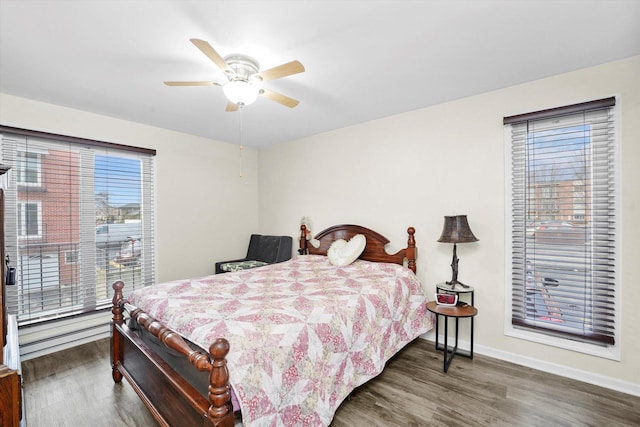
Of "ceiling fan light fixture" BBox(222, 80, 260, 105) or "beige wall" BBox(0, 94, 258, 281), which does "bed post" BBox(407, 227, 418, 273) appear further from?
"beige wall" BBox(0, 94, 258, 281)

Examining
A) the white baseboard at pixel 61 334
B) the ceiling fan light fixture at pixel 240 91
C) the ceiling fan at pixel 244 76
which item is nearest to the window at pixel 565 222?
the ceiling fan at pixel 244 76

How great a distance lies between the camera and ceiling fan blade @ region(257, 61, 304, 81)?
70.4 inches

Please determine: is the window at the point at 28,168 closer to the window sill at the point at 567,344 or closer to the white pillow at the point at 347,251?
the white pillow at the point at 347,251

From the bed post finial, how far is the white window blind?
291cm

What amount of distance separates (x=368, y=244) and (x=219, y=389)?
2.53 m

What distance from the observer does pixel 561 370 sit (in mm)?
2486

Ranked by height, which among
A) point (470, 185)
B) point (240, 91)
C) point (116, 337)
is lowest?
point (116, 337)

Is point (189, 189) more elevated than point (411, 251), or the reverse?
point (189, 189)

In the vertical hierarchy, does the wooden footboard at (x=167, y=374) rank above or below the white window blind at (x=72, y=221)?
below

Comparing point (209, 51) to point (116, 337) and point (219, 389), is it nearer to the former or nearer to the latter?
point (219, 389)

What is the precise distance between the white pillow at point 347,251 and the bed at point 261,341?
38 cm

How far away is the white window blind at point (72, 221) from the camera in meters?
2.91

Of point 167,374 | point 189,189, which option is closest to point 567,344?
point 167,374

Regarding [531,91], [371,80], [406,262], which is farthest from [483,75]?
[406,262]
